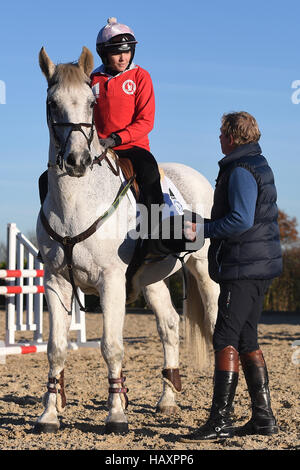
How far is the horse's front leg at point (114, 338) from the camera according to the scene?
4.61m

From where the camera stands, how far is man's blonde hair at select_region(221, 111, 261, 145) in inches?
173

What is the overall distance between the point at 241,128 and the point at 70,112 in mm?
1153

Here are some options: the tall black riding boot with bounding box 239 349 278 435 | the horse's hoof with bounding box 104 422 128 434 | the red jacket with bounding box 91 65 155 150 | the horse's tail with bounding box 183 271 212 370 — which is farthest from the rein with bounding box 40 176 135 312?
the horse's tail with bounding box 183 271 212 370

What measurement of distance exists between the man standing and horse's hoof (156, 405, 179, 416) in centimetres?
124

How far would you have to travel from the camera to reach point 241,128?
4.38m

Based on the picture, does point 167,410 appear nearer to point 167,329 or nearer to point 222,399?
point 167,329

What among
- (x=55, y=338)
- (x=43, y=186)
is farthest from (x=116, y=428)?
(x=43, y=186)

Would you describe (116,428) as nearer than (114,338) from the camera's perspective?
Yes

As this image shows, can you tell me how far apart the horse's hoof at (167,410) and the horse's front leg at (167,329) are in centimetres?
26

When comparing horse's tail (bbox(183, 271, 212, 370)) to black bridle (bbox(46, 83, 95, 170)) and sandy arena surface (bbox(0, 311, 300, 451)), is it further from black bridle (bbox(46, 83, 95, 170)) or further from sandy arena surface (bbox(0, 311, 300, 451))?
black bridle (bbox(46, 83, 95, 170))

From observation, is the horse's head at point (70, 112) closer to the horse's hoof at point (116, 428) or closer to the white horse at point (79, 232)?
the white horse at point (79, 232)

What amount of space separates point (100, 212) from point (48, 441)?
5.31 feet

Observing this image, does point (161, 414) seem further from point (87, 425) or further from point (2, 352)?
point (2, 352)
